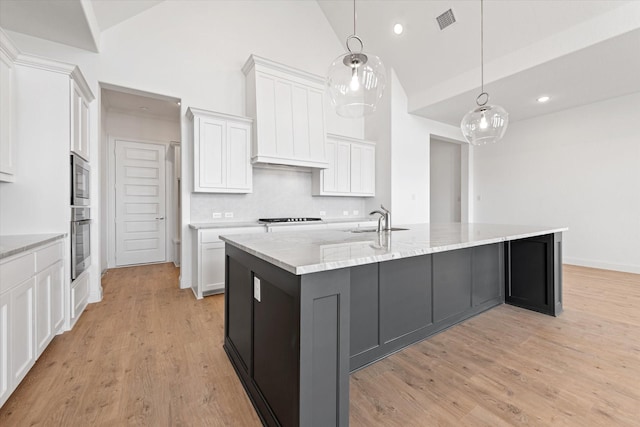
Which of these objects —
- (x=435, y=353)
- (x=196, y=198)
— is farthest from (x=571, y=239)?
(x=196, y=198)

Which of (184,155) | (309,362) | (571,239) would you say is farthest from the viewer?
(571,239)

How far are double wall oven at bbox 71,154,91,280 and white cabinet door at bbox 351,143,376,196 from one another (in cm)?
382

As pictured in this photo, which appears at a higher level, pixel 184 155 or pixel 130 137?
pixel 130 137

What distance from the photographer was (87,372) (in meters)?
1.93

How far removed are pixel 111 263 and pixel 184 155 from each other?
9.45 ft

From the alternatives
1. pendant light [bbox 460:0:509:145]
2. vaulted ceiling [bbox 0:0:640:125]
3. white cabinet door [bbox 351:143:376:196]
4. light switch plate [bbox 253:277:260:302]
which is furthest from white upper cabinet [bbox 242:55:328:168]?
light switch plate [bbox 253:277:260:302]

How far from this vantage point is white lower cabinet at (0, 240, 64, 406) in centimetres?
152

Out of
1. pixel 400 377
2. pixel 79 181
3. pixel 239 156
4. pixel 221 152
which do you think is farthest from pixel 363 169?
pixel 79 181

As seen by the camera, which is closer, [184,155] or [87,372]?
[87,372]

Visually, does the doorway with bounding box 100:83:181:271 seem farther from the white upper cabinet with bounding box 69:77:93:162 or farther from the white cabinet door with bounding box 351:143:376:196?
the white cabinet door with bounding box 351:143:376:196

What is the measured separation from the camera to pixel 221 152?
384 centimetres

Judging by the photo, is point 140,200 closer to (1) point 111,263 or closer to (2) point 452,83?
(1) point 111,263

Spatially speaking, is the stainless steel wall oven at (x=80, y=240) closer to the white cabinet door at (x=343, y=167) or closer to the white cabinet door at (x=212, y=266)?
the white cabinet door at (x=212, y=266)

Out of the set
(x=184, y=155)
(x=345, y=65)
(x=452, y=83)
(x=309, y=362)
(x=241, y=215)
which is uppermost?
(x=452, y=83)
